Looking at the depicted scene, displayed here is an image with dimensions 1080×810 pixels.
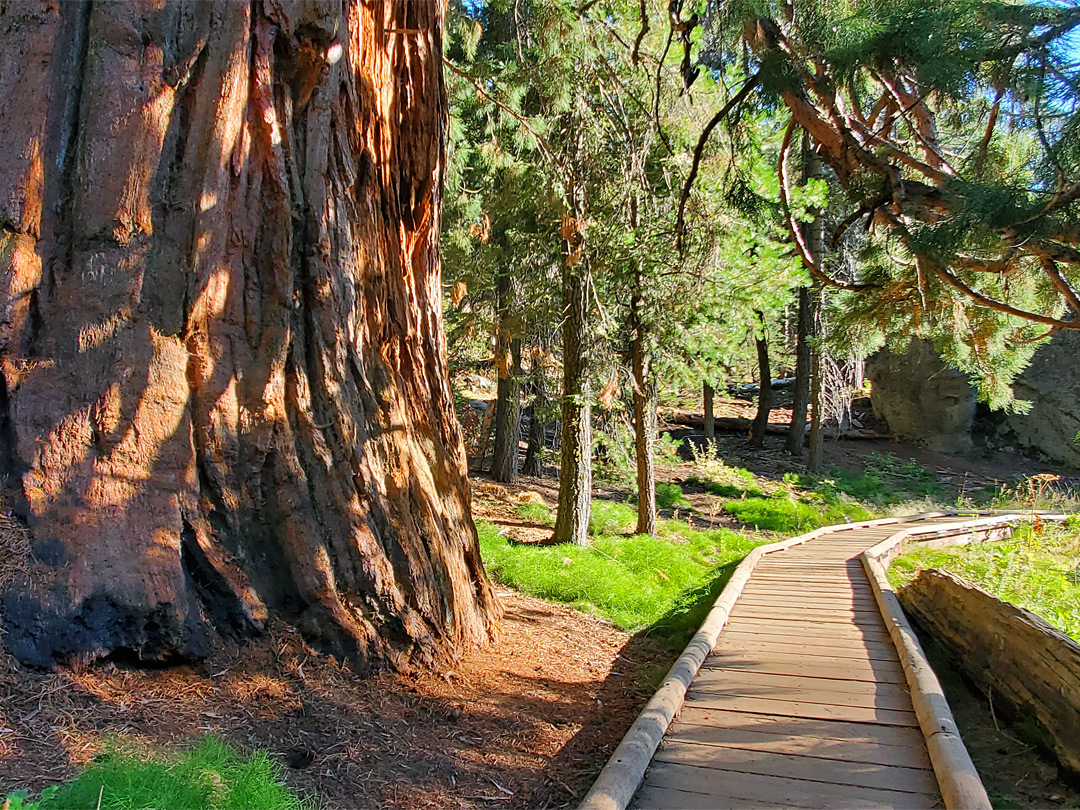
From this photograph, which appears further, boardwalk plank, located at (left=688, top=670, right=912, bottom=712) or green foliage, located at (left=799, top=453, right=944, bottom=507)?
green foliage, located at (left=799, top=453, right=944, bottom=507)

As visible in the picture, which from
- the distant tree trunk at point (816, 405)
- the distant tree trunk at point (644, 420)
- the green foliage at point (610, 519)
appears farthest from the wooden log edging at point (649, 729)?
the distant tree trunk at point (816, 405)

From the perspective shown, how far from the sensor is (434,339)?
479 centimetres

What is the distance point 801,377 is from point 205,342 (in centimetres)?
1698

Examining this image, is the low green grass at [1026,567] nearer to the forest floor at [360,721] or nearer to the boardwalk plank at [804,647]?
the boardwalk plank at [804,647]

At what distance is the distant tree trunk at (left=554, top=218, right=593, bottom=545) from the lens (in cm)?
905

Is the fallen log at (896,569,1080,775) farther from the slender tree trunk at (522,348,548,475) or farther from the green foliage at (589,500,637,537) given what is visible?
the slender tree trunk at (522,348,548,475)

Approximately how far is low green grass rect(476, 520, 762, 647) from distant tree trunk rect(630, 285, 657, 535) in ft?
1.32

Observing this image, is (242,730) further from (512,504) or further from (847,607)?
(512,504)

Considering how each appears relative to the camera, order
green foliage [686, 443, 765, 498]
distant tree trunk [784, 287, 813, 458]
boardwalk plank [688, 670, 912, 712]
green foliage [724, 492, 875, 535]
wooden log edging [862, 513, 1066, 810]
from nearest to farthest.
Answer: wooden log edging [862, 513, 1066, 810] < boardwalk plank [688, 670, 912, 712] < green foliage [724, 492, 875, 535] < green foliage [686, 443, 765, 498] < distant tree trunk [784, 287, 813, 458]

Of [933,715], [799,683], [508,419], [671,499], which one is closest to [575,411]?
[508,419]

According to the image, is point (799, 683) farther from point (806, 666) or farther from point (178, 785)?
point (178, 785)

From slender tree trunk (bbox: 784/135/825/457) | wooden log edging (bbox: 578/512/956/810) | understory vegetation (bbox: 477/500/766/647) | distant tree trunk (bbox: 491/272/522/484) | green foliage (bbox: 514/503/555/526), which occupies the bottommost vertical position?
understory vegetation (bbox: 477/500/766/647)

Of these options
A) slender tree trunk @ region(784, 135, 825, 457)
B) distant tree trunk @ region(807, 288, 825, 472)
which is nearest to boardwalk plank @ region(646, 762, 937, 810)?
distant tree trunk @ region(807, 288, 825, 472)

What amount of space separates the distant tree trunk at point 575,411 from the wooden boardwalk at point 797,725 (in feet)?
10.6
